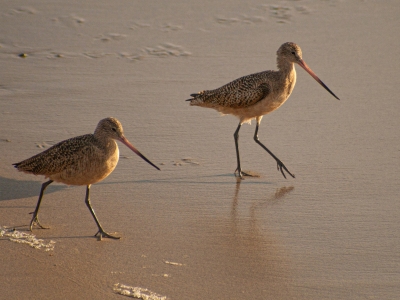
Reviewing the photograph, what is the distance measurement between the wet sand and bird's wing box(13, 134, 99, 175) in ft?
1.14

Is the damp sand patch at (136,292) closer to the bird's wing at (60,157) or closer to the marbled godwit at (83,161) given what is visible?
the marbled godwit at (83,161)

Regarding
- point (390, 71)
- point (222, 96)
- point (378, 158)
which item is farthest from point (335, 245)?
point (390, 71)

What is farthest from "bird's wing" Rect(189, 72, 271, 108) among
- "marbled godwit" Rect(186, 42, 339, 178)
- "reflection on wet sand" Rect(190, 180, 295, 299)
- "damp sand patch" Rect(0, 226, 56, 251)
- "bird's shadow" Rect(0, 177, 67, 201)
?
"damp sand patch" Rect(0, 226, 56, 251)

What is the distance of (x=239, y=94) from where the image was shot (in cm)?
677

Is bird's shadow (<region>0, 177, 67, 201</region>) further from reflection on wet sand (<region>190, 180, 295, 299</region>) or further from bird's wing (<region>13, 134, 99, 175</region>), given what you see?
reflection on wet sand (<region>190, 180, 295, 299</region>)

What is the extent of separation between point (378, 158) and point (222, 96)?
1544 mm

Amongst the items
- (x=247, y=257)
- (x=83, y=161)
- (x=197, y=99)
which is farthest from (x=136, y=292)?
(x=197, y=99)

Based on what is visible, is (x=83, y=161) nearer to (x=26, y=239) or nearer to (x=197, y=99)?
(x=26, y=239)

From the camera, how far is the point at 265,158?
6.54 metres

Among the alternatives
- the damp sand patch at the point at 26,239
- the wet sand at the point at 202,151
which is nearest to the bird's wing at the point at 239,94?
the wet sand at the point at 202,151

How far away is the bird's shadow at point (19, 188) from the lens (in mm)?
5600

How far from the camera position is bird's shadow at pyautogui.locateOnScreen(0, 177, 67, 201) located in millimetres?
5600

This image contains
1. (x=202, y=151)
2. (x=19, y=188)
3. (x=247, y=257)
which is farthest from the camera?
(x=202, y=151)

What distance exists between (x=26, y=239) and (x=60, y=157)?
615 mm
